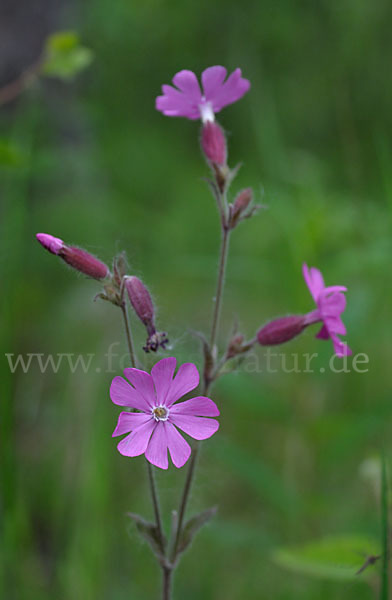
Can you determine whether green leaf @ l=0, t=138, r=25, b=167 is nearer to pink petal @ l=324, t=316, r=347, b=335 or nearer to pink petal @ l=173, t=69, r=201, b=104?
pink petal @ l=173, t=69, r=201, b=104

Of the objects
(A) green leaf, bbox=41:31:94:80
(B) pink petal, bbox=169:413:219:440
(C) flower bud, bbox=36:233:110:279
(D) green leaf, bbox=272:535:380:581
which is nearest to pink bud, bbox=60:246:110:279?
(C) flower bud, bbox=36:233:110:279

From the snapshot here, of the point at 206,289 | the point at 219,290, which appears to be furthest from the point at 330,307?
the point at 206,289

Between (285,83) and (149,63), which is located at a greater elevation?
(149,63)

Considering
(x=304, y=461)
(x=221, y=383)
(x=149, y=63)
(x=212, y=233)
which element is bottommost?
(x=304, y=461)

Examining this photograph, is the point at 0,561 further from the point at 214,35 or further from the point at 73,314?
the point at 214,35

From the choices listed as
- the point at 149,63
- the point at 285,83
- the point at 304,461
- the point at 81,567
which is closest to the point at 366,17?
the point at 285,83

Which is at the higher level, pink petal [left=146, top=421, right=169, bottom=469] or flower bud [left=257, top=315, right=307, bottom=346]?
flower bud [left=257, top=315, right=307, bottom=346]
